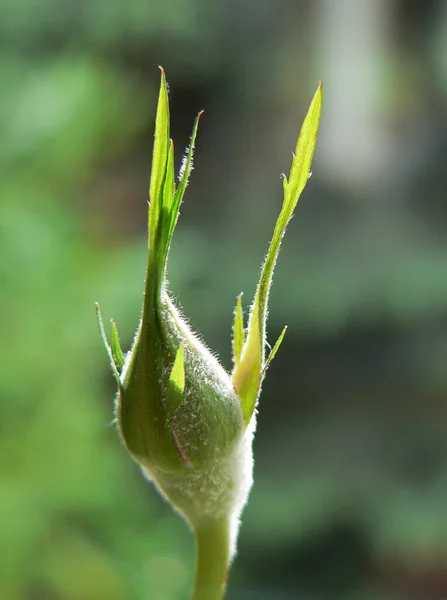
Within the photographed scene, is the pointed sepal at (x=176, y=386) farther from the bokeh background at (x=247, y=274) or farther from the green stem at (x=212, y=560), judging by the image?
the bokeh background at (x=247, y=274)

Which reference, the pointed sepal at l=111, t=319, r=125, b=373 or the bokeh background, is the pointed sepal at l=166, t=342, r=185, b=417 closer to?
the pointed sepal at l=111, t=319, r=125, b=373

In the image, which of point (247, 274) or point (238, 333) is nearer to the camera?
point (238, 333)

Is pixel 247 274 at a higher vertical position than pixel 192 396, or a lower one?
lower

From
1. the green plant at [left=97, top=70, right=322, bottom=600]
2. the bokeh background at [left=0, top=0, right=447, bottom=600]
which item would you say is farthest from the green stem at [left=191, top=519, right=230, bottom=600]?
the bokeh background at [left=0, top=0, right=447, bottom=600]

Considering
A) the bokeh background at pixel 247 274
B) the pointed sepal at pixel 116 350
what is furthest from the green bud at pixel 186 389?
the bokeh background at pixel 247 274

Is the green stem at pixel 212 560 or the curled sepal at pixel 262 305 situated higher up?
the curled sepal at pixel 262 305

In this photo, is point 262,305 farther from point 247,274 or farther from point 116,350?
point 247,274

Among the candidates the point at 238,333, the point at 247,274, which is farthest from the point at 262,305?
the point at 247,274
